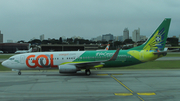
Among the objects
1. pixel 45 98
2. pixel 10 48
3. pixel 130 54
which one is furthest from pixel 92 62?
pixel 10 48

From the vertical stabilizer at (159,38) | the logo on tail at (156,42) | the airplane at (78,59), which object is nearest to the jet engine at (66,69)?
the airplane at (78,59)

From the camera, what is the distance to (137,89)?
54.5 feet

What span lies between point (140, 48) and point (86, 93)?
15.0 meters

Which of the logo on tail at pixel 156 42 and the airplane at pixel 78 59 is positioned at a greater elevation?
the logo on tail at pixel 156 42

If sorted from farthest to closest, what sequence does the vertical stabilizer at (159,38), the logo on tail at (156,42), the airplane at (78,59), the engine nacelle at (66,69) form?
the logo on tail at (156,42)
the vertical stabilizer at (159,38)
the airplane at (78,59)
the engine nacelle at (66,69)

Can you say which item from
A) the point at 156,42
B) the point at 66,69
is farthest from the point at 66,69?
the point at 156,42

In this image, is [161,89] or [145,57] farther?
[145,57]

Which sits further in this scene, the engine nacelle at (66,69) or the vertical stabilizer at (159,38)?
the vertical stabilizer at (159,38)

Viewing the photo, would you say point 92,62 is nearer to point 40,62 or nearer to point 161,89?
point 40,62

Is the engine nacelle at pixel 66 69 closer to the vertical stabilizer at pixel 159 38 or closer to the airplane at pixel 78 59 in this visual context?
the airplane at pixel 78 59

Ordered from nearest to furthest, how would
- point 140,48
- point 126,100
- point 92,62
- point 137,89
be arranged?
point 126,100 < point 137,89 < point 92,62 < point 140,48

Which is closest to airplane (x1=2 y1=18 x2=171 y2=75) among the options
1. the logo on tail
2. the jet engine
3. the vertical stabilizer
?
the vertical stabilizer

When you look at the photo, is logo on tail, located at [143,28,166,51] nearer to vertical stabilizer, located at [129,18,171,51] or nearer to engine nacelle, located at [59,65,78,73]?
vertical stabilizer, located at [129,18,171,51]

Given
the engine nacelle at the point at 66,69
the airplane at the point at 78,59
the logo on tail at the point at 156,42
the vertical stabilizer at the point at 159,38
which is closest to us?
the engine nacelle at the point at 66,69
